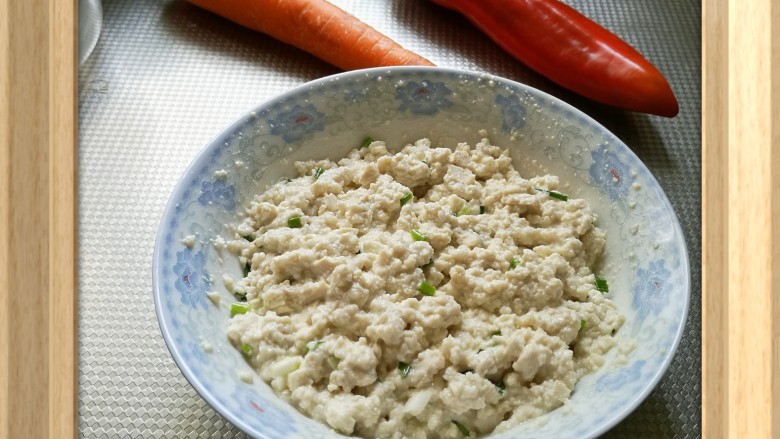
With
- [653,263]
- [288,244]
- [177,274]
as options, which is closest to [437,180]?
[288,244]

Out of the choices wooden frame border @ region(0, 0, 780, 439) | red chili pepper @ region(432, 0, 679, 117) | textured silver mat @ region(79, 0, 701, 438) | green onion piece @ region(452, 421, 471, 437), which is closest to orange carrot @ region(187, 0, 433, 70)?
textured silver mat @ region(79, 0, 701, 438)

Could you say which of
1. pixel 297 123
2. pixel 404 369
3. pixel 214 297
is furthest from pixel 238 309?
pixel 297 123

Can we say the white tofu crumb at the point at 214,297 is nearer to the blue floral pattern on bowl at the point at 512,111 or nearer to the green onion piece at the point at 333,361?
the green onion piece at the point at 333,361
